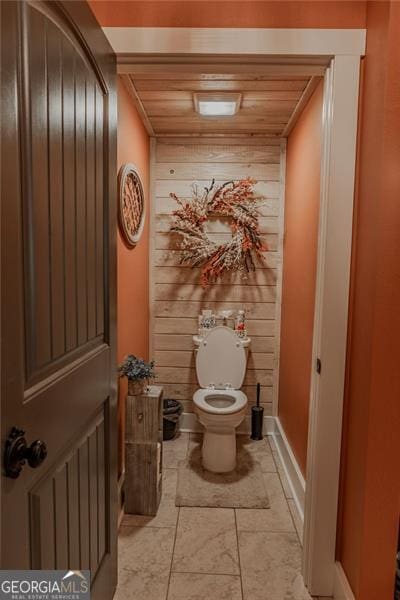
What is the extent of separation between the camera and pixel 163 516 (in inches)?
80.7

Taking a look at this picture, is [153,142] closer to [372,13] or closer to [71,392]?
[372,13]

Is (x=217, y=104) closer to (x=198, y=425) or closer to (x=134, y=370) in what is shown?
(x=134, y=370)

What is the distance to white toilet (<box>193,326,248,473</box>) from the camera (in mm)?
2409

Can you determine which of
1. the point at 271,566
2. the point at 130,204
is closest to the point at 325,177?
the point at 130,204

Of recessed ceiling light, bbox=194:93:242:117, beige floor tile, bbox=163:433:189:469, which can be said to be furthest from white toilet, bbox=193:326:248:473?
recessed ceiling light, bbox=194:93:242:117

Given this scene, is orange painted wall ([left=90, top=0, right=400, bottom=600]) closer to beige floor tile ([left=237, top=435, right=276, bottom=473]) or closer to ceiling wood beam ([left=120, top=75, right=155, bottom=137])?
ceiling wood beam ([left=120, top=75, right=155, bottom=137])

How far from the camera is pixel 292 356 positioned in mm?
2551

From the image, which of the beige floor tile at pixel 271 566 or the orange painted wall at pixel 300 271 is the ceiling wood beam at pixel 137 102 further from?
the beige floor tile at pixel 271 566

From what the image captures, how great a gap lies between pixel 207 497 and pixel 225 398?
0.67 meters

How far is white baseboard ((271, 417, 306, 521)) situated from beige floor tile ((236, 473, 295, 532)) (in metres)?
0.08

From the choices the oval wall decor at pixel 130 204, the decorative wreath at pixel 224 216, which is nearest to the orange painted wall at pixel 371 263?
the oval wall decor at pixel 130 204

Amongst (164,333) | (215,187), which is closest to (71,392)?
(164,333)

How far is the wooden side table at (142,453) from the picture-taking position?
2.02 metres

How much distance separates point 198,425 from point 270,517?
112 cm
